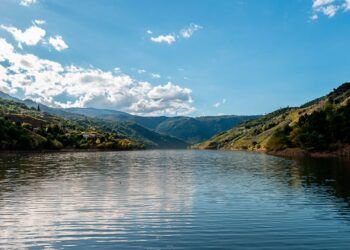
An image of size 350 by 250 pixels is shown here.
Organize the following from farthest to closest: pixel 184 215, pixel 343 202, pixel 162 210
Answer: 1. pixel 343 202
2. pixel 162 210
3. pixel 184 215

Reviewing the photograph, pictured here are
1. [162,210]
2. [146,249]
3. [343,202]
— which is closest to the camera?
[146,249]

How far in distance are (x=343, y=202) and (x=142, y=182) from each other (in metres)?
41.2

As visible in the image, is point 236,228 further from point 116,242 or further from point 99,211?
point 99,211

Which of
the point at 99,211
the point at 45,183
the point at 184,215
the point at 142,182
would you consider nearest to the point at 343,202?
the point at 184,215

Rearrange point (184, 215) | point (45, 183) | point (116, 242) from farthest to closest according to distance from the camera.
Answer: point (45, 183)
point (184, 215)
point (116, 242)

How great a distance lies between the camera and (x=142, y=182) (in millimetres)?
82625

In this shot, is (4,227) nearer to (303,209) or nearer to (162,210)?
(162,210)

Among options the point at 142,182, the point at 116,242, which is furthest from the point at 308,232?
the point at 142,182

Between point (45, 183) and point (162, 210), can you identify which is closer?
point (162, 210)

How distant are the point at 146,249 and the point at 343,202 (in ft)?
111

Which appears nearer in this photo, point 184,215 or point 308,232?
point 308,232

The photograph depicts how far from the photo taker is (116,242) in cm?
3356

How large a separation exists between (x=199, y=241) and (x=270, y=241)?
6.04m

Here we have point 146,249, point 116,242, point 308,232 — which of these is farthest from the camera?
point 308,232
